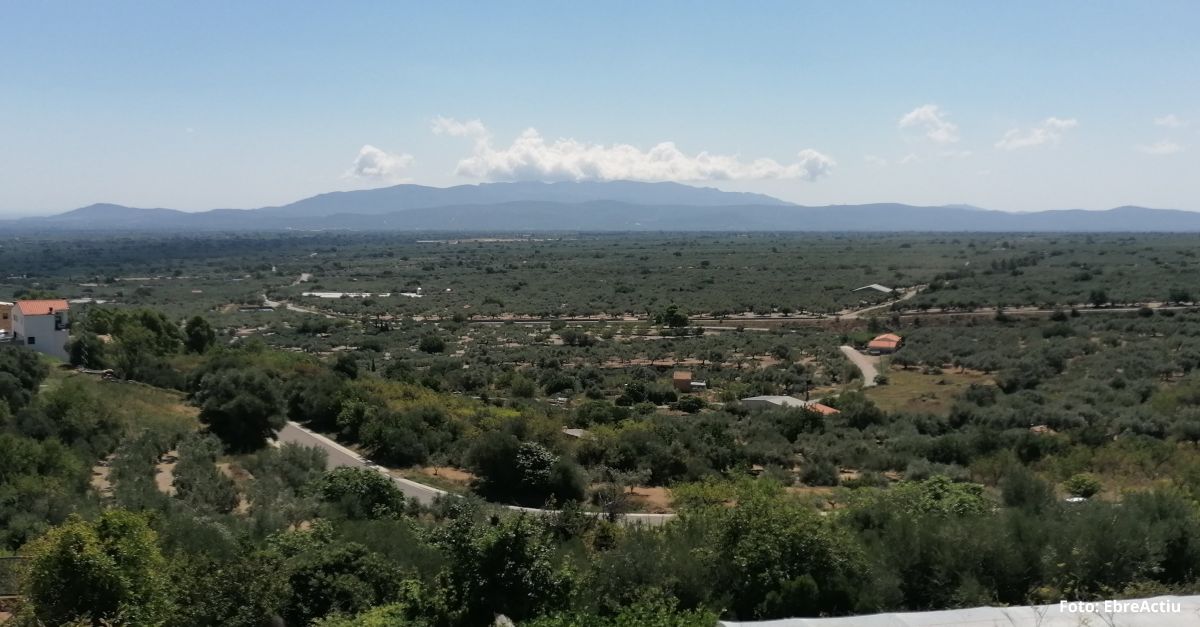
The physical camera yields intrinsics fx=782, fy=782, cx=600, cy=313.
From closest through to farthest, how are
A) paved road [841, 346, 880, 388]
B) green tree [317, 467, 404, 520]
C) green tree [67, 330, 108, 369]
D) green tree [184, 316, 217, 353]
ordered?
green tree [317, 467, 404, 520] → green tree [67, 330, 108, 369] → paved road [841, 346, 880, 388] → green tree [184, 316, 217, 353]

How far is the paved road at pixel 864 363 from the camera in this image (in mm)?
37978

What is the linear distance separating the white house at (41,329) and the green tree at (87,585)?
3066 centimetres

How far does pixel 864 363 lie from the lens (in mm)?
42312

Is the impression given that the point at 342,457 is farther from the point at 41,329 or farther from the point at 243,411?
the point at 41,329

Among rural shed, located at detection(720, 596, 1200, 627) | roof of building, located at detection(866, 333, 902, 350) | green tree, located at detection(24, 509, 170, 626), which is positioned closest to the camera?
rural shed, located at detection(720, 596, 1200, 627)

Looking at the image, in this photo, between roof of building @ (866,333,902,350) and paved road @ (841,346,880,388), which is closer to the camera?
paved road @ (841,346,880,388)

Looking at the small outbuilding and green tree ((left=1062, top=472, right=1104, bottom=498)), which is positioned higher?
green tree ((left=1062, top=472, right=1104, bottom=498))

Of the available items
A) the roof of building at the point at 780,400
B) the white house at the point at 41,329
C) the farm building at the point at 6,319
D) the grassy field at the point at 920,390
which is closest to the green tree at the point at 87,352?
the white house at the point at 41,329

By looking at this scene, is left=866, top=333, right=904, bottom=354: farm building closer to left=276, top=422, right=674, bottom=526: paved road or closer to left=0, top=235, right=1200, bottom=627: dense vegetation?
left=0, top=235, right=1200, bottom=627: dense vegetation

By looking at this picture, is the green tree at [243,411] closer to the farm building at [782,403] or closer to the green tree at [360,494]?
the green tree at [360,494]

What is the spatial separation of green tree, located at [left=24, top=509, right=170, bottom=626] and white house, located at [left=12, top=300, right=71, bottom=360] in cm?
3066

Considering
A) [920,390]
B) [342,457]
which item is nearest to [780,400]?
[920,390]

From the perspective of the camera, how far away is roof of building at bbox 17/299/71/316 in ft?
117

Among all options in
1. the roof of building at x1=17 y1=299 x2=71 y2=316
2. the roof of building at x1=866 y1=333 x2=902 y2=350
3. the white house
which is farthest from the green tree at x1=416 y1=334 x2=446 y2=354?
the roof of building at x1=866 y1=333 x2=902 y2=350
